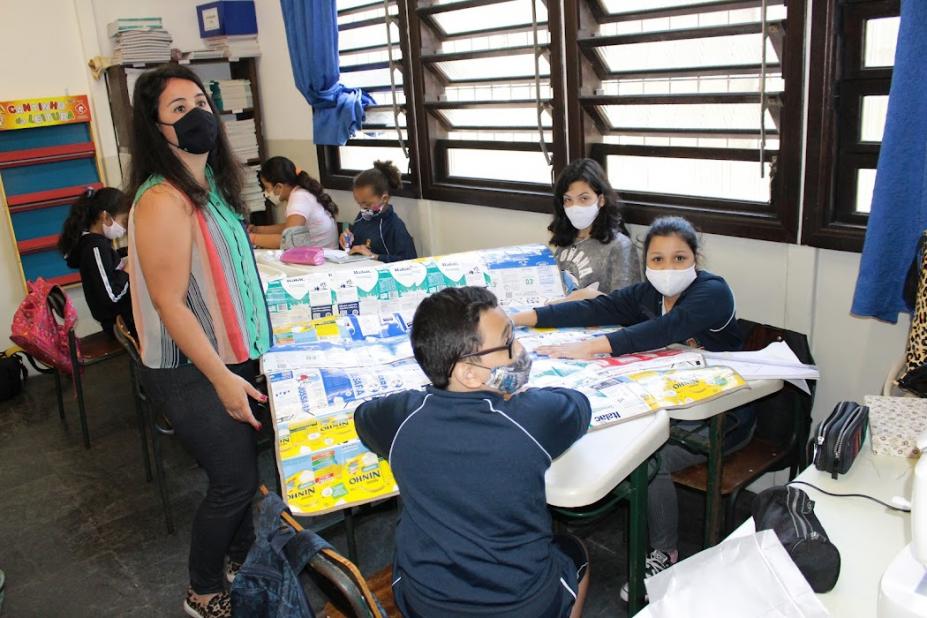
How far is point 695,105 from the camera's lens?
2.88 m

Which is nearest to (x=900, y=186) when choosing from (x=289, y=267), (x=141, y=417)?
(x=289, y=267)

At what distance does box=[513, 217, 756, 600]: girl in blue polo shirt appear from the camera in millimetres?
2221

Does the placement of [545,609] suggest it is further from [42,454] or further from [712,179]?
[42,454]

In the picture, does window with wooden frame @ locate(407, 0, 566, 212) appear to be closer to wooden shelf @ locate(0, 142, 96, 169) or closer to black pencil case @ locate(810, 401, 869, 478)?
black pencil case @ locate(810, 401, 869, 478)

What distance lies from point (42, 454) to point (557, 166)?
277 centimetres

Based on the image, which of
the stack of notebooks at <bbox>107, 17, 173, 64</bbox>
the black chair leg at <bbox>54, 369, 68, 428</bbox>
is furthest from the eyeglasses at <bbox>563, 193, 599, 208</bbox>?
the stack of notebooks at <bbox>107, 17, 173, 64</bbox>

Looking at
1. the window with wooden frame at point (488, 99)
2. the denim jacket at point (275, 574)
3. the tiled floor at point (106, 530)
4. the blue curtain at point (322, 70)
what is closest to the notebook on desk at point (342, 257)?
the window with wooden frame at point (488, 99)

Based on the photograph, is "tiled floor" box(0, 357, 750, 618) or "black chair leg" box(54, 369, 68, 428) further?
"black chair leg" box(54, 369, 68, 428)

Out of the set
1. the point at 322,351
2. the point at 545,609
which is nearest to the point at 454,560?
the point at 545,609

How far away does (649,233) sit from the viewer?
7.93 ft

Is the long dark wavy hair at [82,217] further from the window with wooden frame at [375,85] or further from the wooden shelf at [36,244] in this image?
the window with wooden frame at [375,85]

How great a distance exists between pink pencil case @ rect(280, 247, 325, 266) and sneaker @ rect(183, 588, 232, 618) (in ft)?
5.92

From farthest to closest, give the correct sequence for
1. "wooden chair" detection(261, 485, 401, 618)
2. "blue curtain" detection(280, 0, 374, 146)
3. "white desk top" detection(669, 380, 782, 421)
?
"blue curtain" detection(280, 0, 374, 146), "white desk top" detection(669, 380, 782, 421), "wooden chair" detection(261, 485, 401, 618)

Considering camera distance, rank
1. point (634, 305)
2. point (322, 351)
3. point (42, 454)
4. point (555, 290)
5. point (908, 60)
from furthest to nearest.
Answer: point (42, 454) < point (555, 290) < point (634, 305) < point (322, 351) < point (908, 60)
